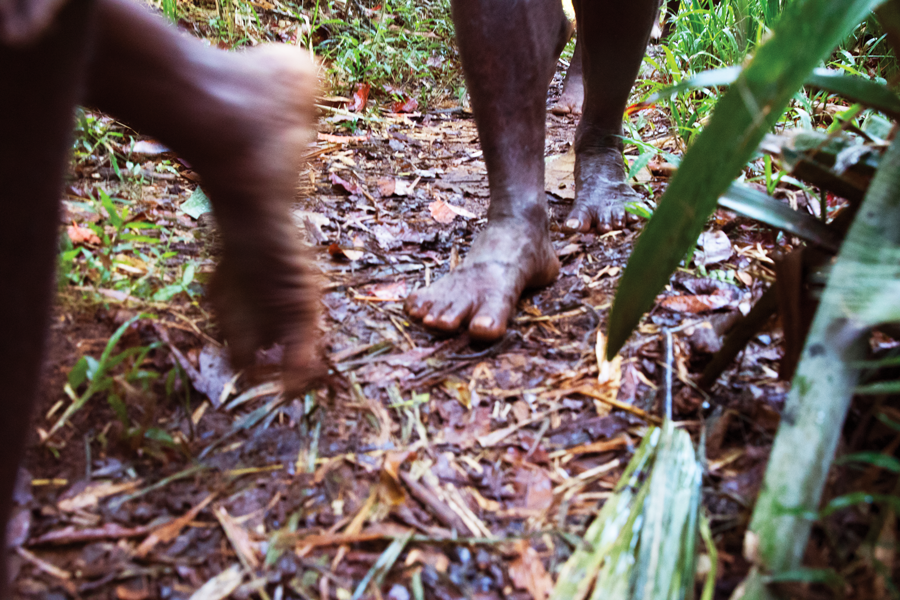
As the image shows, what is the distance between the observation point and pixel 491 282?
1.41 m

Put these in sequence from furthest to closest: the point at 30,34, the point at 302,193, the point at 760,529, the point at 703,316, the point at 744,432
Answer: the point at 302,193, the point at 703,316, the point at 744,432, the point at 760,529, the point at 30,34

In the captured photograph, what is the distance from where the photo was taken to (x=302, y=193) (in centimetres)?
214

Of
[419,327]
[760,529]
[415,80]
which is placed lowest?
[760,529]

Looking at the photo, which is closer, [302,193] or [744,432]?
[744,432]

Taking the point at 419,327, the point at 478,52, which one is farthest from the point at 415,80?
the point at 419,327

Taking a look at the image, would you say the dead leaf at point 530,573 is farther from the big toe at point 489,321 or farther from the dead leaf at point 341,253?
the dead leaf at point 341,253

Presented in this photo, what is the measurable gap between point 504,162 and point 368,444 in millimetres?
840

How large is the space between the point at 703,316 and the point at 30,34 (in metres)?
1.30

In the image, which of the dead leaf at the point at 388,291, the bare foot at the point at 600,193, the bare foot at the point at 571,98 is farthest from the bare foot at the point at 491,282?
the bare foot at the point at 571,98

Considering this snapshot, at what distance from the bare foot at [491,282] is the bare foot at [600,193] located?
38cm

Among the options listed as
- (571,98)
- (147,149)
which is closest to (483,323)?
(147,149)

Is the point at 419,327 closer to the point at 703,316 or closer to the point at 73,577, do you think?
the point at 703,316

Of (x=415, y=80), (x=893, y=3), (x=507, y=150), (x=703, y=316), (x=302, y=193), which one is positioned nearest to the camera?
(x=893, y=3)

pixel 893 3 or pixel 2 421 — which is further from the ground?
pixel 893 3
